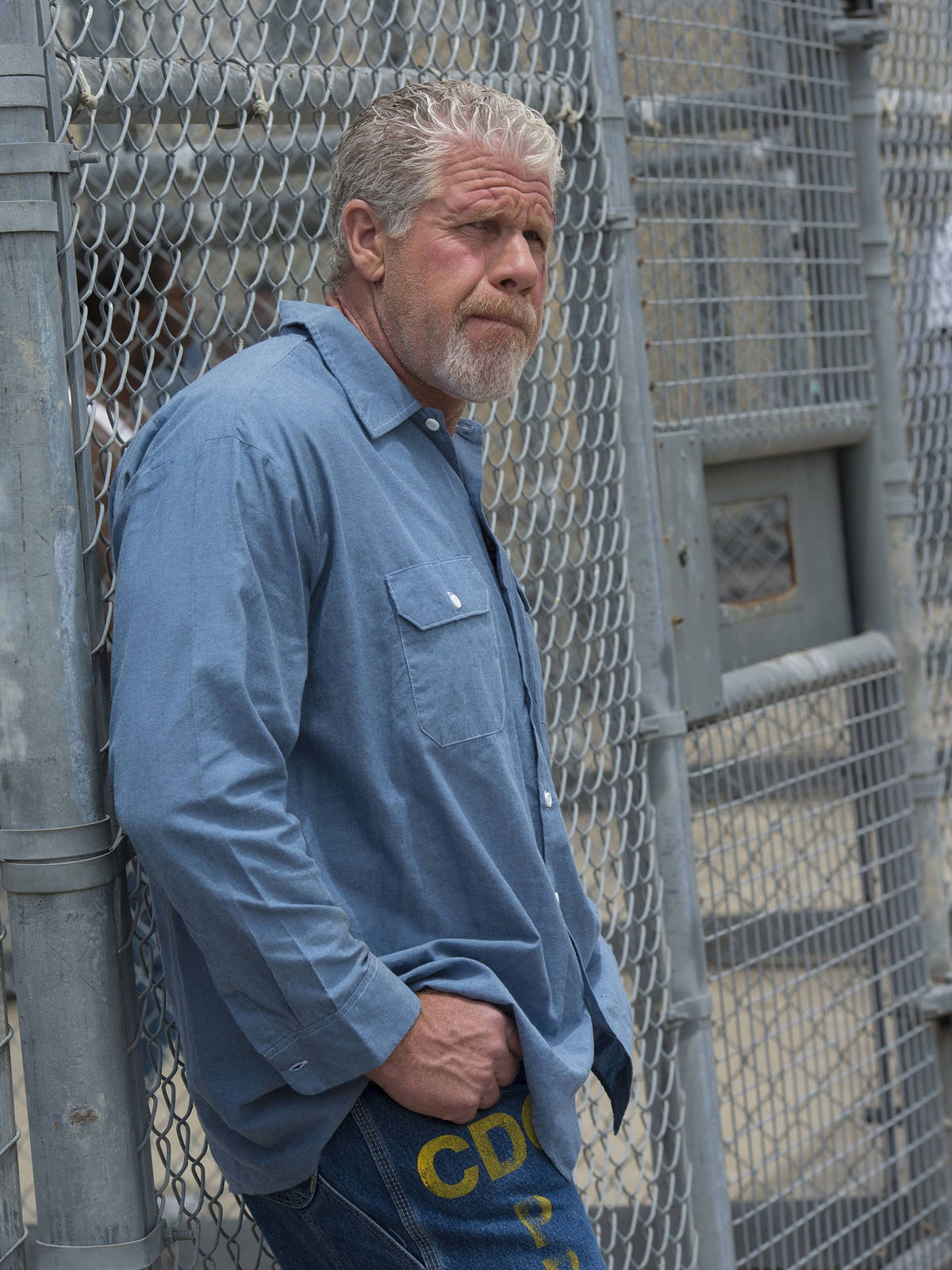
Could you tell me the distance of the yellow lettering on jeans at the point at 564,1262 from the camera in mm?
1893

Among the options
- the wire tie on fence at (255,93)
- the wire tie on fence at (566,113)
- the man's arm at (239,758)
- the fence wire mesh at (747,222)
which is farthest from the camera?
the fence wire mesh at (747,222)

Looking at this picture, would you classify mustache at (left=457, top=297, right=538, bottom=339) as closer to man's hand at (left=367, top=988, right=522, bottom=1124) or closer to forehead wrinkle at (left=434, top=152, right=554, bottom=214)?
forehead wrinkle at (left=434, top=152, right=554, bottom=214)

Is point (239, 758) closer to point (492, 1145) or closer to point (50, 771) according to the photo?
point (50, 771)

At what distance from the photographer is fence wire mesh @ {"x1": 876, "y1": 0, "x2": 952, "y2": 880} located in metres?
4.31

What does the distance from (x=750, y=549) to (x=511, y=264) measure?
11.8ft

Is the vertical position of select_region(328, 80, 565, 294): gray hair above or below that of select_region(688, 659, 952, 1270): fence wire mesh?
above

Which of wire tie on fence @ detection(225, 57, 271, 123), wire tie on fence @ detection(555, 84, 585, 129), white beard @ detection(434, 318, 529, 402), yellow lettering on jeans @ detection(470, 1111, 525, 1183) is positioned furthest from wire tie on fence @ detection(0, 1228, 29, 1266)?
wire tie on fence @ detection(555, 84, 585, 129)

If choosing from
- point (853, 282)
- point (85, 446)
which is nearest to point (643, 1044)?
point (85, 446)

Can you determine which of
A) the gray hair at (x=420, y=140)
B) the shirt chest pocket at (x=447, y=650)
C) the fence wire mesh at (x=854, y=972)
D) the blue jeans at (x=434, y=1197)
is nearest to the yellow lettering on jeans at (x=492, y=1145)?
the blue jeans at (x=434, y=1197)

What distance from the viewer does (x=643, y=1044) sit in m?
3.10

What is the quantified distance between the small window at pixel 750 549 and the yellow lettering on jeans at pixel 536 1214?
3.45m

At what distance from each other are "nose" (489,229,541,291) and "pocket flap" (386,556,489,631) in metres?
0.41

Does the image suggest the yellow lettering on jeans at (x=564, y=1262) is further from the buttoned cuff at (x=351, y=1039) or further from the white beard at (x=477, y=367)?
the white beard at (x=477, y=367)

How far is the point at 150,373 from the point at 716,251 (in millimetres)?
1721
